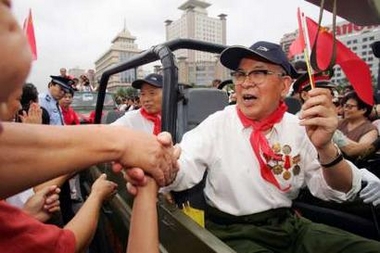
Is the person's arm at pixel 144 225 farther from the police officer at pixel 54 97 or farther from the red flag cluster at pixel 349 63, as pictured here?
the police officer at pixel 54 97

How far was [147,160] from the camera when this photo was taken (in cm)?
124

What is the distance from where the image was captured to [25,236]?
1.20 meters

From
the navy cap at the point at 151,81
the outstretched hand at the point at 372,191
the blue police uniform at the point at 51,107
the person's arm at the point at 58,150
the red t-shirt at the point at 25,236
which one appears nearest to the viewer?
the person's arm at the point at 58,150

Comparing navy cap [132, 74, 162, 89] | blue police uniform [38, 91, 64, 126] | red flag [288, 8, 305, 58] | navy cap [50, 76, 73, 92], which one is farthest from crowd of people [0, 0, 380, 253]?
navy cap [50, 76, 73, 92]

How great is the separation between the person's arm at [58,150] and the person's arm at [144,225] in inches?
4.5

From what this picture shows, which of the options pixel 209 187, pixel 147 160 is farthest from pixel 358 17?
pixel 209 187

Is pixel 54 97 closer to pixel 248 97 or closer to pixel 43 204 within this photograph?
pixel 43 204

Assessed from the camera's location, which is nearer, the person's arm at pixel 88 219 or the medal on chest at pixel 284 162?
the person's arm at pixel 88 219

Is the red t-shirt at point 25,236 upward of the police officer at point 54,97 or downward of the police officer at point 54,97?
downward

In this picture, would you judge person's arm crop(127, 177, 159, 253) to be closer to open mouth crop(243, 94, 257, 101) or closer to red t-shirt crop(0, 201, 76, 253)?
red t-shirt crop(0, 201, 76, 253)

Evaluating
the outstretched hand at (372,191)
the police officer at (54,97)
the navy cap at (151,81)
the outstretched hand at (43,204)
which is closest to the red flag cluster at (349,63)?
the outstretched hand at (372,191)

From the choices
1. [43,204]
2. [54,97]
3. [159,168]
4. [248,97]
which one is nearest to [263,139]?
[248,97]

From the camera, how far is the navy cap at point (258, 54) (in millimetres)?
2221

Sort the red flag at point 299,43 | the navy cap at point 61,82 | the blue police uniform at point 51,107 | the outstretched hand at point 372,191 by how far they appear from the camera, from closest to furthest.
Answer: the red flag at point 299,43 < the outstretched hand at point 372,191 < the blue police uniform at point 51,107 < the navy cap at point 61,82
